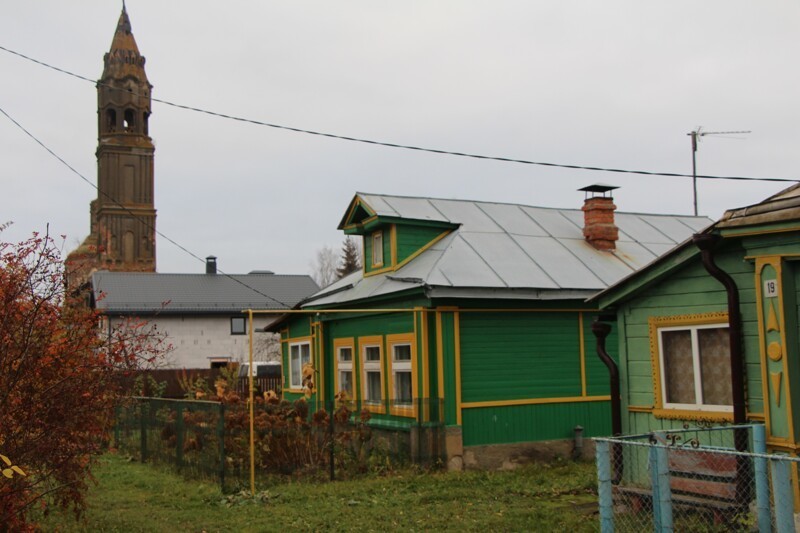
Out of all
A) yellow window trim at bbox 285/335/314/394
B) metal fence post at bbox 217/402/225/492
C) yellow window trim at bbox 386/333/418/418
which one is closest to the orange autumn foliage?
metal fence post at bbox 217/402/225/492

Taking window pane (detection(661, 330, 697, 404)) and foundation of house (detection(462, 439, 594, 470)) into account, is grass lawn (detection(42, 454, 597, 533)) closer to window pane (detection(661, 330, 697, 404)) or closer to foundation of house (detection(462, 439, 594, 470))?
foundation of house (detection(462, 439, 594, 470))

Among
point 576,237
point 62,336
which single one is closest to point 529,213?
point 576,237

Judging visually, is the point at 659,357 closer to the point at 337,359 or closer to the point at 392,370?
the point at 392,370

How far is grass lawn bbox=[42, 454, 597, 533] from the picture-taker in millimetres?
10781

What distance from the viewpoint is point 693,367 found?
1070cm

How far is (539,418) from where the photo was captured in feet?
52.7

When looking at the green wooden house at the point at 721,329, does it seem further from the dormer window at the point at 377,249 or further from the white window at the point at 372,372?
the dormer window at the point at 377,249

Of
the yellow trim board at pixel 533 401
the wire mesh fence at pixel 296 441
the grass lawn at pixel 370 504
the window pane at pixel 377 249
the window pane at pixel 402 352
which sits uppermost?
the window pane at pixel 377 249

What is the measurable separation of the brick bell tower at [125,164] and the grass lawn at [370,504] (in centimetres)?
6788

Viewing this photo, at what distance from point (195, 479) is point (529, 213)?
1006 cm

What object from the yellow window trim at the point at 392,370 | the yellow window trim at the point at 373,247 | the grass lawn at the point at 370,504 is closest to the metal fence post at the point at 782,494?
the grass lawn at the point at 370,504

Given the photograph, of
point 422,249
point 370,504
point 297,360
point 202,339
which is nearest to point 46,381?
point 370,504

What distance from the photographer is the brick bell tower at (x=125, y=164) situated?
79.1 m

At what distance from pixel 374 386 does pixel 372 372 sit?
295 millimetres
